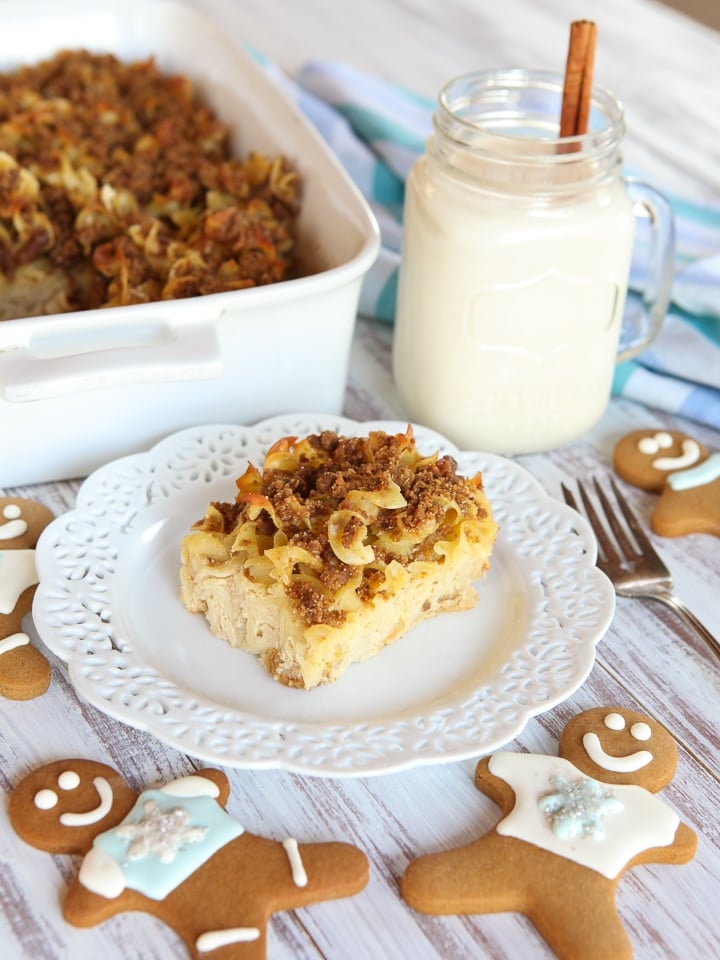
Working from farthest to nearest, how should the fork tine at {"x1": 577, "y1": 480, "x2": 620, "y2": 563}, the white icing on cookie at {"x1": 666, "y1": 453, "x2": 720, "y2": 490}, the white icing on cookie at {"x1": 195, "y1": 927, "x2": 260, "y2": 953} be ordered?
1. the white icing on cookie at {"x1": 666, "y1": 453, "x2": 720, "y2": 490}
2. the fork tine at {"x1": 577, "y1": 480, "x2": 620, "y2": 563}
3. the white icing on cookie at {"x1": 195, "y1": 927, "x2": 260, "y2": 953}

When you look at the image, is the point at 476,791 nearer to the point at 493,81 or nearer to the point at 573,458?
the point at 573,458

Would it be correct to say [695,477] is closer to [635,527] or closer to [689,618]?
[635,527]

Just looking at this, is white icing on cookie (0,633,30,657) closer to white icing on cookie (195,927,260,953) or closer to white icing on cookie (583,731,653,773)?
white icing on cookie (195,927,260,953)

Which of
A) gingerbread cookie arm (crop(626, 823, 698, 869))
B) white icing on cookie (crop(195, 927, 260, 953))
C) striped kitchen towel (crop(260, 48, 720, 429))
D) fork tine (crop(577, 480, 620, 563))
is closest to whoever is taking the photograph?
white icing on cookie (crop(195, 927, 260, 953))

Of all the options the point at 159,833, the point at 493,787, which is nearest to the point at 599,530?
the point at 493,787

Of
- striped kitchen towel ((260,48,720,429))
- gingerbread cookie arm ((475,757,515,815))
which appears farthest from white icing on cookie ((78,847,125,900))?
striped kitchen towel ((260,48,720,429))

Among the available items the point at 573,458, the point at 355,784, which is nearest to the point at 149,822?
the point at 355,784

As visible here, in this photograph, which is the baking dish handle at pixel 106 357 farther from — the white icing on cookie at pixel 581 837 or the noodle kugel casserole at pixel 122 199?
the white icing on cookie at pixel 581 837
